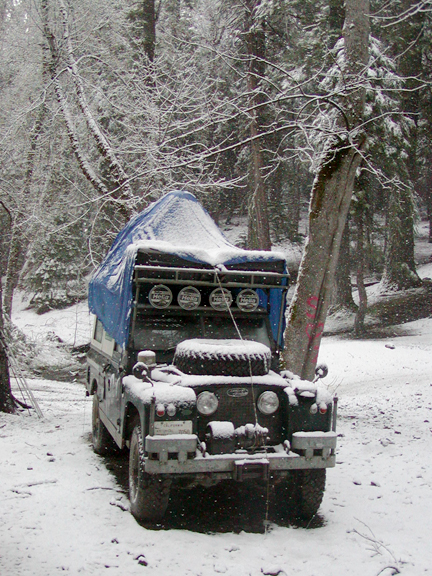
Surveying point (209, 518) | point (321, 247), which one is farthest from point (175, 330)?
point (321, 247)

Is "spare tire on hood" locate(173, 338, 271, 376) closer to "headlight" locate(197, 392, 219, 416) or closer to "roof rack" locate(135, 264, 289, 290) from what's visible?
"headlight" locate(197, 392, 219, 416)

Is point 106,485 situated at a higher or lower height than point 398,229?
lower

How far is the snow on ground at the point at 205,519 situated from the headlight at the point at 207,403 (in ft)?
3.62

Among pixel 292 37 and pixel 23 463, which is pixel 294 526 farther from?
pixel 292 37

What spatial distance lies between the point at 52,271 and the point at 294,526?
28143 millimetres

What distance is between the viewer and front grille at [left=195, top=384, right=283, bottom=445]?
5.85 meters

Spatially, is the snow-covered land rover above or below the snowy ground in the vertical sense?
above

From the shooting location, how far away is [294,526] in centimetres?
586

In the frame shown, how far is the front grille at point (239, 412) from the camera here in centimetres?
585

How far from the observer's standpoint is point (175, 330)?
6.93 metres

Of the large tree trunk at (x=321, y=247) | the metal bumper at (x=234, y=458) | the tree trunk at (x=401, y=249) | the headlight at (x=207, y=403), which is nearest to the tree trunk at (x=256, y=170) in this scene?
the tree trunk at (x=401, y=249)

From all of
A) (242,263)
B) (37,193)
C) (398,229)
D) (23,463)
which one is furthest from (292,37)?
(23,463)

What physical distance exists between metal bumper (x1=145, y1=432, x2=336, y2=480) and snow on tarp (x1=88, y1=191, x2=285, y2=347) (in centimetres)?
A: 169

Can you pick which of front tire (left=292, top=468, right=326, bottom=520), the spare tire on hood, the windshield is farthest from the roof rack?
front tire (left=292, top=468, right=326, bottom=520)
